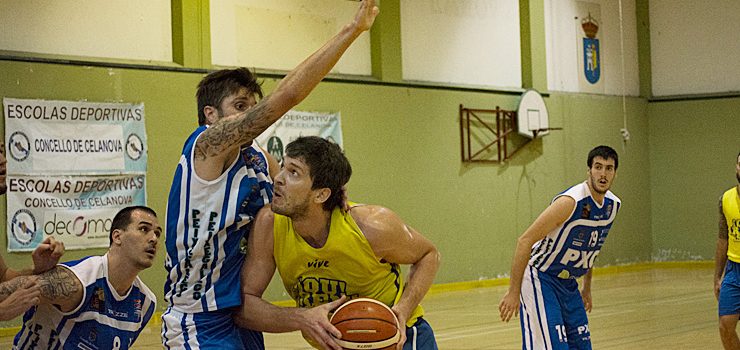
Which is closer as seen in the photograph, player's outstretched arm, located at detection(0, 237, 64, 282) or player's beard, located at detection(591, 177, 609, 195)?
player's outstretched arm, located at detection(0, 237, 64, 282)

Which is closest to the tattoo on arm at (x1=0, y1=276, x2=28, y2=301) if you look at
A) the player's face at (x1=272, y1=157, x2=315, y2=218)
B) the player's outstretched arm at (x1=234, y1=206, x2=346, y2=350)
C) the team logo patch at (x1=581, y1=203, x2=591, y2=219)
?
the player's outstretched arm at (x1=234, y1=206, x2=346, y2=350)

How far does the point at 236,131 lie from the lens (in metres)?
4.65

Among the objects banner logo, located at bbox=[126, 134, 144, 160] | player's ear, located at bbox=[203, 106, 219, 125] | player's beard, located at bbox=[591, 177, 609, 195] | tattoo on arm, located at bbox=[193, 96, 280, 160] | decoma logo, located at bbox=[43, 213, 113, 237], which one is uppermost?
banner logo, located at bbox=[126, 134, 144, 160]

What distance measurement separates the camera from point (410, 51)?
58.7 feet

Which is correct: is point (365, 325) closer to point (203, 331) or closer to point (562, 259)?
point (203, 331)

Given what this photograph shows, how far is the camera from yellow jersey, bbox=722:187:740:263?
880 centimetres

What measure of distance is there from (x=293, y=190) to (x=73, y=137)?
9292 millimetres

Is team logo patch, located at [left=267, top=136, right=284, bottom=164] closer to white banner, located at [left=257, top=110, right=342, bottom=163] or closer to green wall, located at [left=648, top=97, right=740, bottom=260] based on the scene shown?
white banner, located at [left=257, top=110, right=342, bottom=163]

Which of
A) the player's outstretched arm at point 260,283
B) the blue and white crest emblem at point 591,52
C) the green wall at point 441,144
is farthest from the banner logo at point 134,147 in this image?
the blue and white crest emblem at point 591,52

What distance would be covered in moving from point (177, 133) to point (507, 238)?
24.5 ft

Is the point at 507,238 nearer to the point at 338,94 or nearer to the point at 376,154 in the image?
the point at 376,154

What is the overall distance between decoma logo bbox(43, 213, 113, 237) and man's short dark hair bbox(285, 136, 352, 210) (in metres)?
8.98

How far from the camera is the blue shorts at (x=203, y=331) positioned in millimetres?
4977

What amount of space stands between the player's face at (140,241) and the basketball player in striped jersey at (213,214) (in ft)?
2.36
